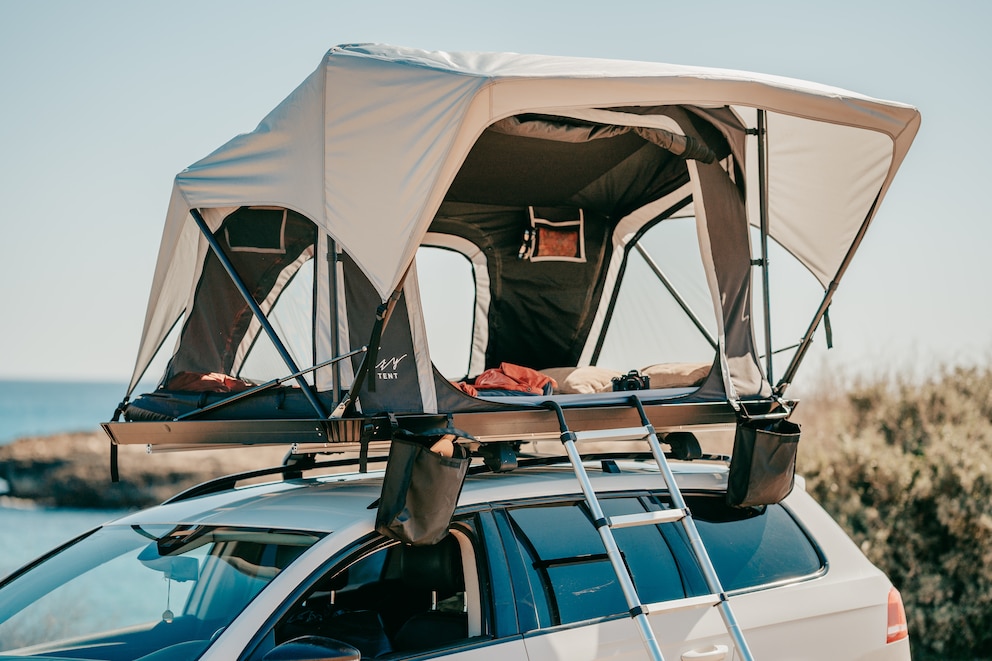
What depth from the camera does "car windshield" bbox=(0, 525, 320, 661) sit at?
3.31 meters

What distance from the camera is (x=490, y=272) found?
766cm

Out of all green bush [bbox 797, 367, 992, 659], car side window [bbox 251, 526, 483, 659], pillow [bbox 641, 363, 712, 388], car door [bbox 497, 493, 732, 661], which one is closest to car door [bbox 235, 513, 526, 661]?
car side window [bbox 251, 526, 483, 659]

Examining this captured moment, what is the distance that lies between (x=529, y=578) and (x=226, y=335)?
226 cm

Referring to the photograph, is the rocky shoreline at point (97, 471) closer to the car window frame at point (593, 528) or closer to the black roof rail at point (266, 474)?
the black roof rail at point (266, 474)

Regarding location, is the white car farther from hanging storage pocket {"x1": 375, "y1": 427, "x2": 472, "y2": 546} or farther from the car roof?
hanging storage pocket {"x1": 375, "y1": 427, "x2": 472, "y2": 546}

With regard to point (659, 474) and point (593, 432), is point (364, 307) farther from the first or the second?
point (659, 474)

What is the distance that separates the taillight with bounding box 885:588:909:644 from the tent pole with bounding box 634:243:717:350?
7.11ft

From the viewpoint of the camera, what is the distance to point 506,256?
25.1 feet

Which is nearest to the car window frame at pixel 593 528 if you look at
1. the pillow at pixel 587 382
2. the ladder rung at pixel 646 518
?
the ladder rung at pixel 646 518

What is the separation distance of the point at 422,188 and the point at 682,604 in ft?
6.29

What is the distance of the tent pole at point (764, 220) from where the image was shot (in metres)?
5.46

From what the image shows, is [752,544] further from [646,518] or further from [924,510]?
[924,510]

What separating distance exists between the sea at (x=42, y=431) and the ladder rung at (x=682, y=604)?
7.37 ft

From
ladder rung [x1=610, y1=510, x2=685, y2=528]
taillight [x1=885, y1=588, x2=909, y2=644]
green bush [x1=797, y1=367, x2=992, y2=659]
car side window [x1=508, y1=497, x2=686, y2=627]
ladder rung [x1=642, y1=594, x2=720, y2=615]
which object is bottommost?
green bush [x1=797, y1=367, x2=992, y2=659]
